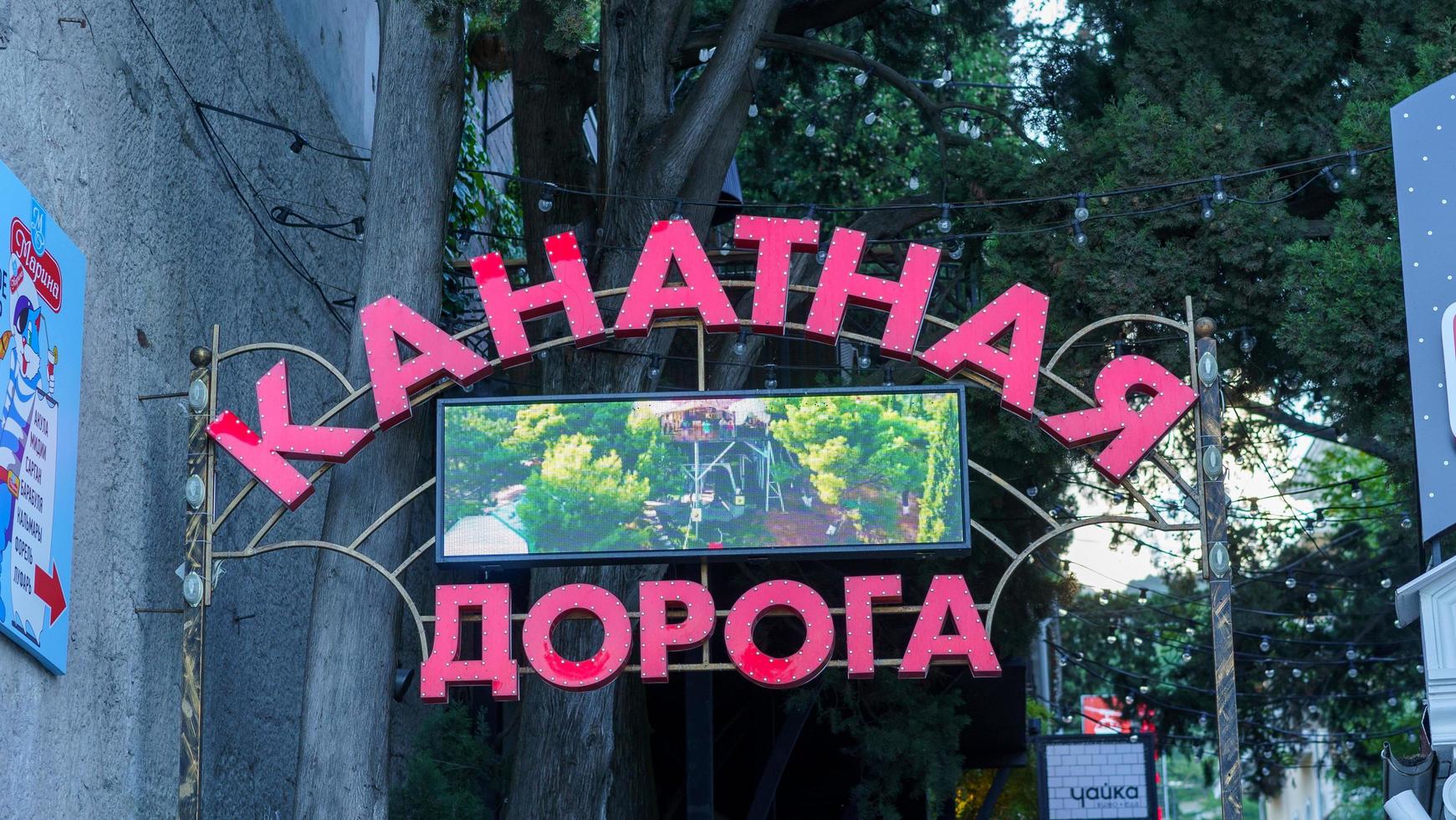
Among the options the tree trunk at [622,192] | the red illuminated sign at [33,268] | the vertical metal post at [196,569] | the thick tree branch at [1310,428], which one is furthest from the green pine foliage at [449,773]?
the thick tree branch at [1310,428]

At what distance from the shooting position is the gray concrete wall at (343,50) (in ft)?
41.2

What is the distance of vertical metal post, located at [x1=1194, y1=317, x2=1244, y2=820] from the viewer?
356 inches

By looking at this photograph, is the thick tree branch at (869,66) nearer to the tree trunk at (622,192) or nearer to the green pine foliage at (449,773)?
the tree trunk at (622,192)

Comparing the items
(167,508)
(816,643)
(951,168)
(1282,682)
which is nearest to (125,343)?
(167,508)

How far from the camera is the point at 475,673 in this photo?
9188 mm

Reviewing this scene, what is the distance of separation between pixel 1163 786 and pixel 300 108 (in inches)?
1238

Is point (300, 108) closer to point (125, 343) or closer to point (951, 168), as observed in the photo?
point (125, 343)

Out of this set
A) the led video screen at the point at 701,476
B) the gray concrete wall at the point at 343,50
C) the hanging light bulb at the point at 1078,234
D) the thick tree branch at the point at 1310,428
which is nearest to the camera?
the led video screen at the point at 701,476

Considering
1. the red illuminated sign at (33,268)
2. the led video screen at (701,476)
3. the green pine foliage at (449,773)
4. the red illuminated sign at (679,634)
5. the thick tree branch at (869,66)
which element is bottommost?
the green pine foliage at (449,773)

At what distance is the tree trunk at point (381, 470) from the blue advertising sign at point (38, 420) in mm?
1919

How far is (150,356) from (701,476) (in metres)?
3.06

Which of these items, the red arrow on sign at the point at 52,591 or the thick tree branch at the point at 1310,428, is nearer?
the red arrow on sign at the point at 52,591

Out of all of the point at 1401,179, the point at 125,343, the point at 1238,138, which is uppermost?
the point at 1238,138

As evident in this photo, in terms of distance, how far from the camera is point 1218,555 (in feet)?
30.0
